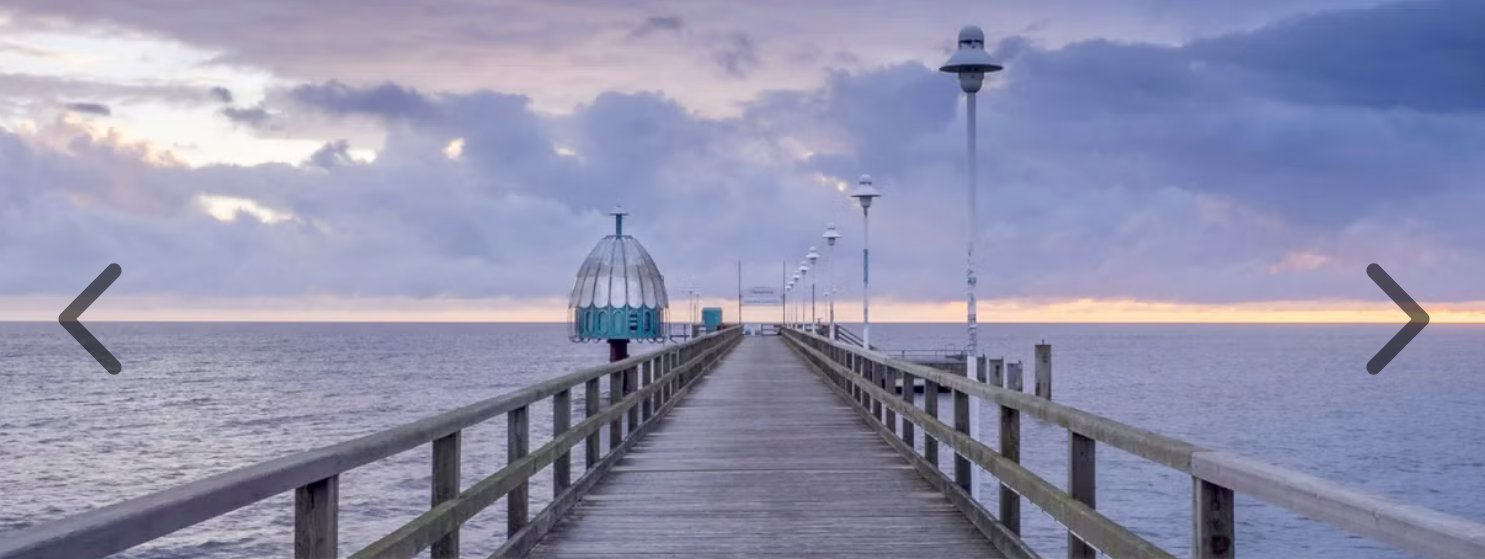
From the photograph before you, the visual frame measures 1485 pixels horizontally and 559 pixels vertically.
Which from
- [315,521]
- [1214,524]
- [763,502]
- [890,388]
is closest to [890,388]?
[890,388]

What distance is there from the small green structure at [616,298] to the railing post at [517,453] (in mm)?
79771

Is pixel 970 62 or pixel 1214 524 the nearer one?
pixel 1214 524

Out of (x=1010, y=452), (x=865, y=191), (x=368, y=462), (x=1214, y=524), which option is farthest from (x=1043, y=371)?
(x=865, y=191)

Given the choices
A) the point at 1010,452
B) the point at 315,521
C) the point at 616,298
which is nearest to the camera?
the point at 315,521

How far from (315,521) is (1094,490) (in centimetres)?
360

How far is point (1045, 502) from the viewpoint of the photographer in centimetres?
721

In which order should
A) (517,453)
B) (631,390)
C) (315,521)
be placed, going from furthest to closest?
(631,390), (517,453), (315,521)

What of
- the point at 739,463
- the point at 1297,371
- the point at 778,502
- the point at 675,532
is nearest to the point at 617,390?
the point at 739,463

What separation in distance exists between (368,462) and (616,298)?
83.3m

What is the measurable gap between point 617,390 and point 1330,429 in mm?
60494

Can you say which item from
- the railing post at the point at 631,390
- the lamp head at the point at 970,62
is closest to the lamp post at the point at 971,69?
the lamp head at the point at 970,62

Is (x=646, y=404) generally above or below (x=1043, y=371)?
below

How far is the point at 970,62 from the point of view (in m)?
15.6

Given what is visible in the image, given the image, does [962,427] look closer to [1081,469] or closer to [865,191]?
[1081,469]
